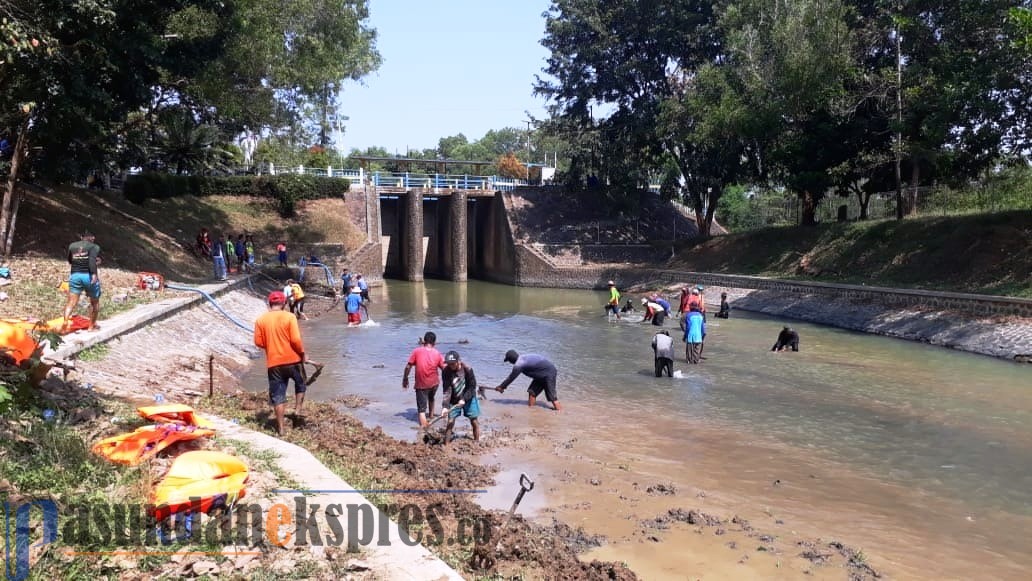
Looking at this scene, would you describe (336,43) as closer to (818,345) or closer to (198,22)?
(198,22)

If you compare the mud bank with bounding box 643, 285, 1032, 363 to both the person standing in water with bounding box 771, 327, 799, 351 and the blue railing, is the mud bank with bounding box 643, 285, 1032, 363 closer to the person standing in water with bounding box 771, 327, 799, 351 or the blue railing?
the person standing in water with bounding box 771, 327, 799, 351

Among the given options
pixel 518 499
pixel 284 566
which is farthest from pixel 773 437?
pixel 284 566

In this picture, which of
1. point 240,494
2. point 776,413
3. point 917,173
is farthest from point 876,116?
point 240,494

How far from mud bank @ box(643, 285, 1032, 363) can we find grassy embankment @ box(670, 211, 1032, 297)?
163 centimetres

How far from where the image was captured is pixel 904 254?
1105 inches

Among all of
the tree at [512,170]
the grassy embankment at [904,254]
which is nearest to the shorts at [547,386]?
the grassy embankment at [904,254]

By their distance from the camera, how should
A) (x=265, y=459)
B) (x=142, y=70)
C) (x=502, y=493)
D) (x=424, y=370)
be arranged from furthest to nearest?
(x=142, y=70) → (x=424, y=370) → (x=502, y=493) → (x=265, y=459)

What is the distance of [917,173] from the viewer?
31172 mm

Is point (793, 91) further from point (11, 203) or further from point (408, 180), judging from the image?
point (11, 203)

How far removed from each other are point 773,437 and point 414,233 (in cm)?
→ 3523

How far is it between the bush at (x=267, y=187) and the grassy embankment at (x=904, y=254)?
22087 mm

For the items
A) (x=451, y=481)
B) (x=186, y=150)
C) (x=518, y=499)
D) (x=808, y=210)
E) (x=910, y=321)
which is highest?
(x=186, y=150)

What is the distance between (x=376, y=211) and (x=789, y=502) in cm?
3832

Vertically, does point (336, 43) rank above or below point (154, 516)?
above
